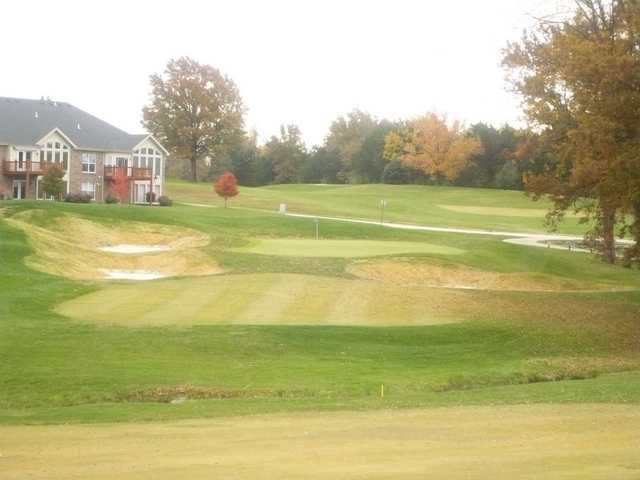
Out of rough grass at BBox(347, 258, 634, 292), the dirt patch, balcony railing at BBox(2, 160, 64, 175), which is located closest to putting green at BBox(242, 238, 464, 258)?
rough grass at BBox(347, 258, 634, 292)

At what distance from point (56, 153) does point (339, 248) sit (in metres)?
36.2

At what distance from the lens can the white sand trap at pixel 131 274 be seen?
38500mm

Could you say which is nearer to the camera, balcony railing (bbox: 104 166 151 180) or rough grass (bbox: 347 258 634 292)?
rough grass (bbox: 347 258 634 292)

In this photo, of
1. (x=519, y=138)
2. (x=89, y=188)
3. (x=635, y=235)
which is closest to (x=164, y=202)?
(x=89, y=188)

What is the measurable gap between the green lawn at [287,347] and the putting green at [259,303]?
0.25 ft

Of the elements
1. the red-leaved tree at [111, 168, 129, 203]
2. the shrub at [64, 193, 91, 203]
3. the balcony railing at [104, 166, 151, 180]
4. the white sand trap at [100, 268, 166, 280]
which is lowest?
the white sand trap at [100, 268, 166, 280]

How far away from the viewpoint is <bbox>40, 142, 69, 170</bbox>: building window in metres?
75.7

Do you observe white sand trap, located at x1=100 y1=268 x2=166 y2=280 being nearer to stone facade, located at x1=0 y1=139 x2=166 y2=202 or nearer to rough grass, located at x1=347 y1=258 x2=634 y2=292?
rough grass, located at x1=347 y1=258 x2=634 y2=292

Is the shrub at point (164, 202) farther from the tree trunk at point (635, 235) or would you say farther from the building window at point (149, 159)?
the tree trunk at point (635, 235)

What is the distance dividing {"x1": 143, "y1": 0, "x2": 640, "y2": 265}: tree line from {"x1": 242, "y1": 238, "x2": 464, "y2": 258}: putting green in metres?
6.08

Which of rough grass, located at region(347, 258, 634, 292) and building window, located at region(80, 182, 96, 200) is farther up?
building window, located at region(80, 182, 96, 200)

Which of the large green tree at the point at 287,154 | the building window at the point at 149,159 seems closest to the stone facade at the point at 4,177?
the building window at the point at 149,159

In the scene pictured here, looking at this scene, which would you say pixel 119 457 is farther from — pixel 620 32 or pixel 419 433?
pixel 620 32

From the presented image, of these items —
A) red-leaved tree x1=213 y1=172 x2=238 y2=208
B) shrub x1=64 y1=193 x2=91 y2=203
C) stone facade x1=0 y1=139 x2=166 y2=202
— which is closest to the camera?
shrub x1=64 y1=193 x2=91 y2=203
